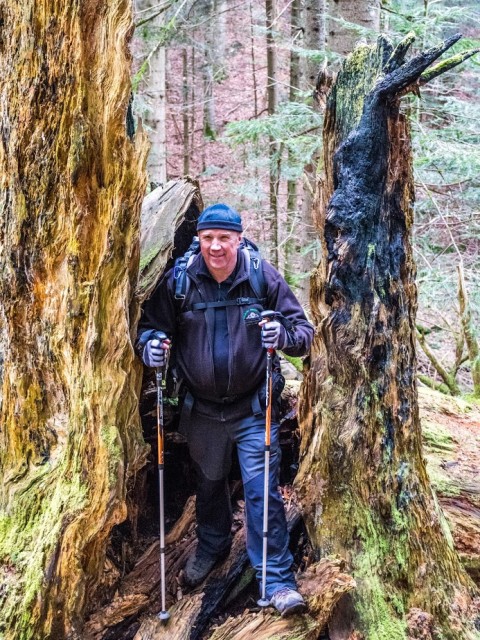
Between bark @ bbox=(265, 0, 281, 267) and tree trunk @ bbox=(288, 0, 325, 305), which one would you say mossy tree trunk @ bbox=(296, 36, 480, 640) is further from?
bark @ bbox=(265, 0, 281, 267)

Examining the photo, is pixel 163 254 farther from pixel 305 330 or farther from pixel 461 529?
pixel 461 529

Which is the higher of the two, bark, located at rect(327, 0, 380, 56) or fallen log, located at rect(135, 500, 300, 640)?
bark, located at rect(327, 0, 380, 56)

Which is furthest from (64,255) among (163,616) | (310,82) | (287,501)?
(310,82)

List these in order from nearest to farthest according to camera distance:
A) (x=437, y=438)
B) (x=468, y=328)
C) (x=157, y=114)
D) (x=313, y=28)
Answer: (x=437, y=438) < (x=468, y=328) < (x=313, y=28) < (x=157, y=114)

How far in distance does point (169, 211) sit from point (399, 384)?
8.77ft

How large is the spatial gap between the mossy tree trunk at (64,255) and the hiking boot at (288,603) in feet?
4.04

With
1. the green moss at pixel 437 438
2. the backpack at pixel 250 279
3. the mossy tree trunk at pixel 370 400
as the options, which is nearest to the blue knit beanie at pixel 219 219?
the backpack at pixel 250 279

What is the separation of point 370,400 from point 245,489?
3.78 ft

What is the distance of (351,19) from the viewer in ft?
25.2

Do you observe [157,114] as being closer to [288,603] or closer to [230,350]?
[230,350]

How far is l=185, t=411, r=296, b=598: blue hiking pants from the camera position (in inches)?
164

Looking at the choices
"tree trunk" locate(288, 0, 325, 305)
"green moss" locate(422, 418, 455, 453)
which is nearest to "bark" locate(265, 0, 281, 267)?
"tree trunk" locate(288, 0, 325, 305)

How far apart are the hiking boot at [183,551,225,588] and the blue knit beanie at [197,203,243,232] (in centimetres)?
265

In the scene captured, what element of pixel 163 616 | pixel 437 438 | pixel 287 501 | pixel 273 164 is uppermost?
pixel 273 164
